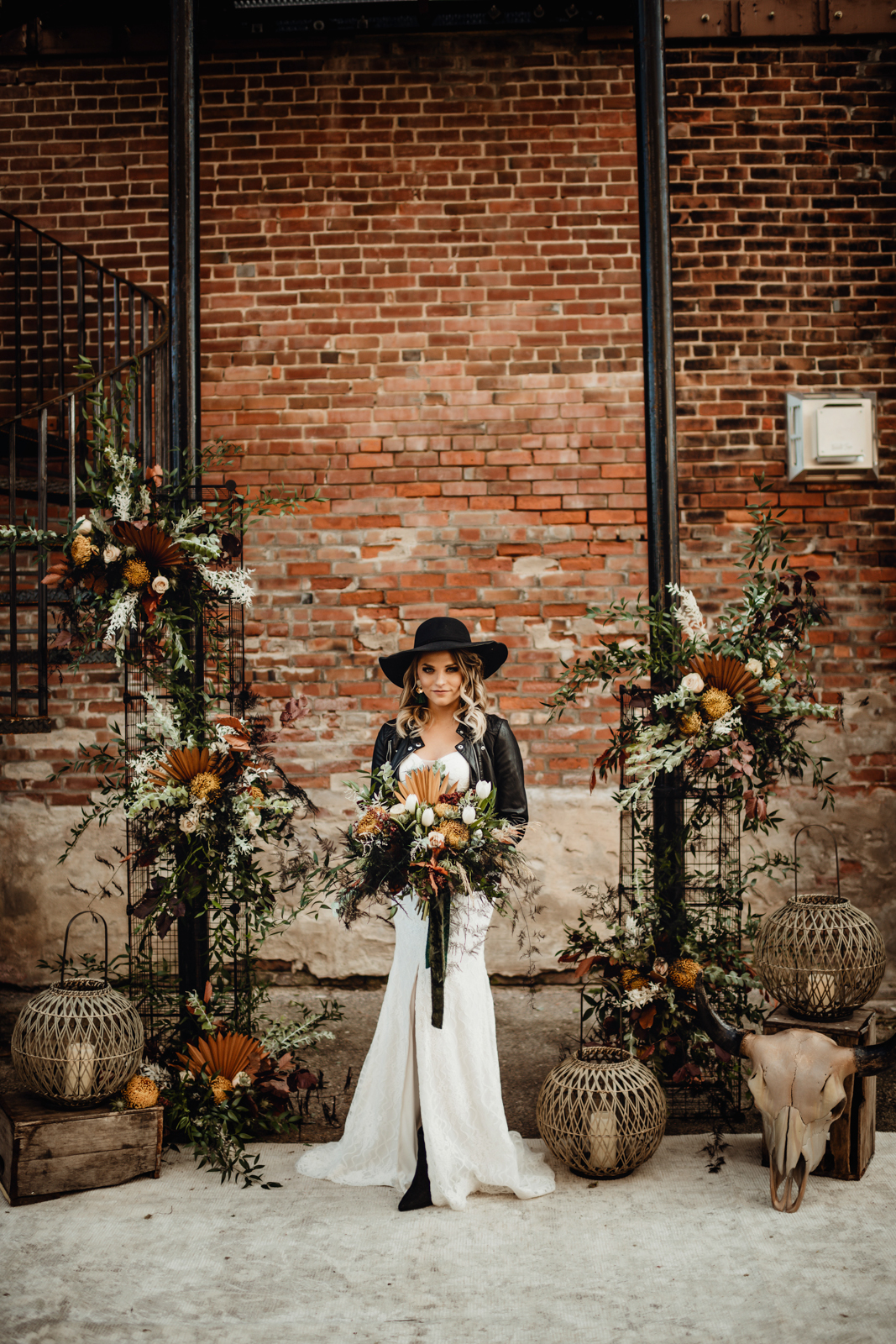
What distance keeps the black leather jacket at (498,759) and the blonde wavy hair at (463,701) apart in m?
0.03

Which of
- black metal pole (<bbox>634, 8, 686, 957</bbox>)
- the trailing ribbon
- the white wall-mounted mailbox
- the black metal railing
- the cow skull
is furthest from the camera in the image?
the white wall-mounted mailbox

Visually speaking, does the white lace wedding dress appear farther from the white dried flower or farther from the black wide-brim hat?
the white dried flower

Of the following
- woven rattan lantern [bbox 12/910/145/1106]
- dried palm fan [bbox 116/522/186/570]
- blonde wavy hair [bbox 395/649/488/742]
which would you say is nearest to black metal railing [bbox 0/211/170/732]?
dried palm fan [bbox 116/522/186/570]

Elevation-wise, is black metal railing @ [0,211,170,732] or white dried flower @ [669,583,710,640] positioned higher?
black metal railing @ [0,211,170,732]

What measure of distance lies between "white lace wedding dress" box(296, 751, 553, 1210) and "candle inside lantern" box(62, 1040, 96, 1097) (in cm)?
78

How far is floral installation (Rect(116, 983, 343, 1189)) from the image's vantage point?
3.27 metres

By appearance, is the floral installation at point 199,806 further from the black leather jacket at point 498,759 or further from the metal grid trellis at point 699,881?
the metal grid trellis at point 699,881

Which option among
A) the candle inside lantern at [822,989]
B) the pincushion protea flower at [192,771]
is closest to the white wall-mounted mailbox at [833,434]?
the candle inside lantern at [822,989]

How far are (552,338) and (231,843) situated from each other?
10.7 ft

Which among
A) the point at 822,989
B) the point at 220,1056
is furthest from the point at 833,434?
the point at 220,1056

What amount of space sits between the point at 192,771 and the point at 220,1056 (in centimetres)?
98

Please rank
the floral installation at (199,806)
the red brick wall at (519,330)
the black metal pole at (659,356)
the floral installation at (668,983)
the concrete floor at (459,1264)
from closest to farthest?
the concrete floor at (459,1264)
the floral installation at (199,806)
the floral installation at (668,983)
the black metal pole at (659,356)
the red brick wall at (519,330)

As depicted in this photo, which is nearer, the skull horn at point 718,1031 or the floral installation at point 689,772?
the skull horn at point 718,1031

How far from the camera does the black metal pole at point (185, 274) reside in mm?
3611
